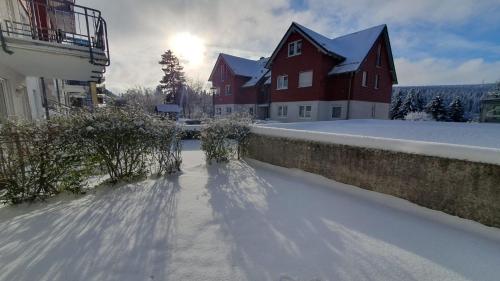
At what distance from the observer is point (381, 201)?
426cm

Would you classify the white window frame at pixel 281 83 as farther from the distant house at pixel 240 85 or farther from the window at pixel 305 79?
the distant house at pixel 240 85

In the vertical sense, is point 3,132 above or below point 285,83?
below

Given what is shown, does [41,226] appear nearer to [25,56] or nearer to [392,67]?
[25,56]

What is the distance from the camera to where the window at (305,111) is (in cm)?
1906

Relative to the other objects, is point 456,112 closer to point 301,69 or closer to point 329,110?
point 329,110

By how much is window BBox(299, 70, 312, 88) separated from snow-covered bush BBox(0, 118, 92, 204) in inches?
682

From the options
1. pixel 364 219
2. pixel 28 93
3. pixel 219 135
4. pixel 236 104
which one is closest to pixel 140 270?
pixel 364 219

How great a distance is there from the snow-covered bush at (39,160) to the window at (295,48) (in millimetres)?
18177

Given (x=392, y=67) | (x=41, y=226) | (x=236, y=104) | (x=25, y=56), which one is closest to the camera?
(x=41, y=226)

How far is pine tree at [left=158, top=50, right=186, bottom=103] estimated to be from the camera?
45969 millimetres

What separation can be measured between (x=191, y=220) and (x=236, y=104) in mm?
26418

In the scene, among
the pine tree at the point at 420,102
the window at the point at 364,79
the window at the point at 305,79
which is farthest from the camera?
the pine tree at the point at 420,102

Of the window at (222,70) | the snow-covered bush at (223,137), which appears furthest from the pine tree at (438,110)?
the snow-covered bush at (223,137)

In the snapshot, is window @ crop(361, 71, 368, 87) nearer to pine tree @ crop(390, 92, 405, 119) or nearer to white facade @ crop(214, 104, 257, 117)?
white facade @ crop(214, 104, 257, 117)
